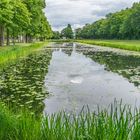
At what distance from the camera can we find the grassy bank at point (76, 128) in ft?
15.4

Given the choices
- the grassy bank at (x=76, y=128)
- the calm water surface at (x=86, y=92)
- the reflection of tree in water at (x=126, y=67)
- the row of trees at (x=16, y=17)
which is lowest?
the reflection of tree in water at (x=126, y=67)

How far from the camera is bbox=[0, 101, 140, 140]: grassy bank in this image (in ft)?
15.4

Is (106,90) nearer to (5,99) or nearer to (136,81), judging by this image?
(136,81)

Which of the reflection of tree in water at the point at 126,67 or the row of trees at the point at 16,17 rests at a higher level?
the row of trees at the point at 16,17

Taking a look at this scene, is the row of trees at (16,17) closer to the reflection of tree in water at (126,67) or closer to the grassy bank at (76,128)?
the reflection of tree in water at (126,67)

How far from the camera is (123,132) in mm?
4625

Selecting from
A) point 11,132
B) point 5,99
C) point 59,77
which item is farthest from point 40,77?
point 11,132

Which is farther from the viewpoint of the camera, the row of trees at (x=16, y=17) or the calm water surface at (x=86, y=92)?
the row of trees at (x=16, y=17)

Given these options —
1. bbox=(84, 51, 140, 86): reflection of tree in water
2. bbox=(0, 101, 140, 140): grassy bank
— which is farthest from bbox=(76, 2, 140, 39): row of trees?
bbox=(0, 101, 140, 140): grassy bank

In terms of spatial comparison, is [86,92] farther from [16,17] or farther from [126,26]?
[126,26]

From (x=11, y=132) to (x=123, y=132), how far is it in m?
2.06

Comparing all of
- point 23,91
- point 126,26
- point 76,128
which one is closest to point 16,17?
point 23,91

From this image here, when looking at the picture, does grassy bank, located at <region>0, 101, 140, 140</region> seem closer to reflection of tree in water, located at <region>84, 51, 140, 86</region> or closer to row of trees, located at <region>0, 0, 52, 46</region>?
reflection of tree in water, located at <region>84, 51, 140, 86</region>

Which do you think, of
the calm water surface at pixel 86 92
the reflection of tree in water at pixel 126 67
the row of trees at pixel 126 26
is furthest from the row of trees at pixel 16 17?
the row of trees at pixel 126 26
